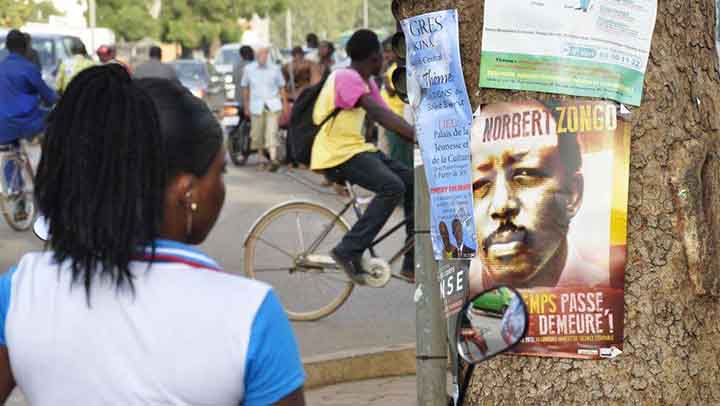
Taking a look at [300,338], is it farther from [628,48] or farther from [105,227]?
[105,227]

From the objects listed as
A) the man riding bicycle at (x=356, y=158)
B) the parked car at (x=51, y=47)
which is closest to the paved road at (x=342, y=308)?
the man riding bicycle at (x=356, y=158)

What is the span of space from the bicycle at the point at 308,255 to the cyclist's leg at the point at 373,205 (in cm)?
16

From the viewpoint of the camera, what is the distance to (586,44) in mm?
4461

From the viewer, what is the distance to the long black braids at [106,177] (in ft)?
7.42

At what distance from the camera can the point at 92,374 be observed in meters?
2.24

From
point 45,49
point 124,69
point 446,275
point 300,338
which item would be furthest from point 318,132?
point 45,49

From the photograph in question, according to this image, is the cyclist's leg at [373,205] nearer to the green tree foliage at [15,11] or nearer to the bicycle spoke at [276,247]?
the bicycle spoke at [276,247]

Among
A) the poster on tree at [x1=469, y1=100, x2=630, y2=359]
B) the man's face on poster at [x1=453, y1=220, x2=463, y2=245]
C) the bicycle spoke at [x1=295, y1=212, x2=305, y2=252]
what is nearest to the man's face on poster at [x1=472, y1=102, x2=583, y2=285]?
the poster on tree at [x1=469, y1=100, x2=630, y2=359]

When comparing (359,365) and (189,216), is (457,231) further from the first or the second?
(359,365)

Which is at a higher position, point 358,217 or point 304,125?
point 304,125

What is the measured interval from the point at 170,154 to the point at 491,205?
2.40 metres

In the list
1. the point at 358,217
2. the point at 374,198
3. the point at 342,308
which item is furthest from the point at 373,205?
the point at 342,308

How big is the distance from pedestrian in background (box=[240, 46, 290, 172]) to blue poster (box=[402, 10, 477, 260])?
52.1 feet

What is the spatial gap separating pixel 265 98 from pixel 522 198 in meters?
16.5
